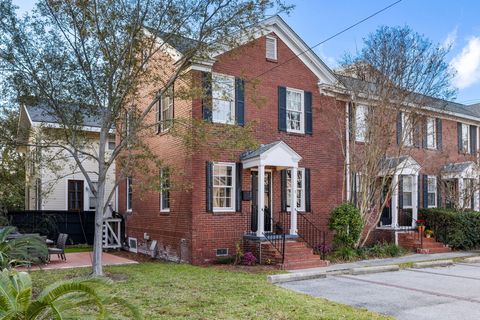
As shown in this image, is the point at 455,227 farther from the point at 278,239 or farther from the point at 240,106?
the point at 240,106

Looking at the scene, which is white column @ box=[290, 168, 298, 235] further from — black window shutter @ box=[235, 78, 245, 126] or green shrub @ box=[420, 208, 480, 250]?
A: green shrub @ box=[420, 208, 480, 250]

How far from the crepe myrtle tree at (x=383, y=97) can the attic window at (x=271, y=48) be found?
254cm

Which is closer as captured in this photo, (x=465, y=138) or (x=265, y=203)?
(x=265, y=203)

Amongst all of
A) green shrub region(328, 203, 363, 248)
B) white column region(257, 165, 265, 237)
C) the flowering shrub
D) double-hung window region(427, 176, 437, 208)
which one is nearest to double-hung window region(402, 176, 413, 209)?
double-hung window region(427, 176, 437, 208)

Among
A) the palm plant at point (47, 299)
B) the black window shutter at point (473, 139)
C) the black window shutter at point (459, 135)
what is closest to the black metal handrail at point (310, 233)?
the black window shutter at point (459, 135)

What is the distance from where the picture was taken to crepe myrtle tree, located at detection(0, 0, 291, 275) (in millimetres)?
10297

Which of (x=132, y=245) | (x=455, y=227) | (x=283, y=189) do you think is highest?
(x=283, y=189)

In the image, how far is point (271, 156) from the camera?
13414mm

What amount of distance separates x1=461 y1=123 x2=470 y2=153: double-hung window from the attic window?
1152 cm

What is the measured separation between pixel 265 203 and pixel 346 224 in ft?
8.72

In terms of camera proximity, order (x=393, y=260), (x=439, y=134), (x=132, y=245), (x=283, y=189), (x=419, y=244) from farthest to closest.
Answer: (x=439, y=134) < (x=132, y=245) < (x=419, y=244) < (x=283, y=189) < (x=393, y=260)

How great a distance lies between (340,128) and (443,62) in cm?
401

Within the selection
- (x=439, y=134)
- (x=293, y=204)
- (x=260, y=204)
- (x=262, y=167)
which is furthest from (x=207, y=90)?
(x=439, y=134)

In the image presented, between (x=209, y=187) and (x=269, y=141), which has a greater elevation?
(x=269, y=141)
